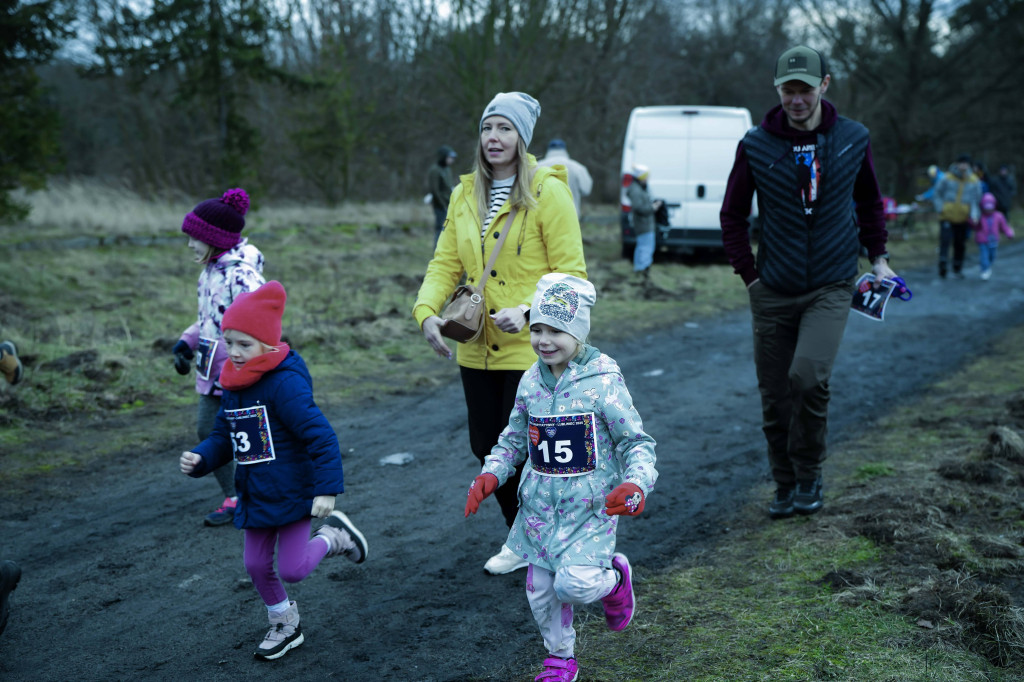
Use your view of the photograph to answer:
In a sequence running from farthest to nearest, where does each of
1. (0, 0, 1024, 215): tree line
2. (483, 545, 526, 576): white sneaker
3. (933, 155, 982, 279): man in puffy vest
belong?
(0, 0, 1024, 215): tree line
(933, 155, 982, 279): man in puffy vest
(483, 545, 526, 576): white sneaker

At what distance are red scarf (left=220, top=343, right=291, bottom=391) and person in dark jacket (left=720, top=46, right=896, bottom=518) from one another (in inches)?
98.5

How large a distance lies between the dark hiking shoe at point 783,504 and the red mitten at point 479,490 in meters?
2.40

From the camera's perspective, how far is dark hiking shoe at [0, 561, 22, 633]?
366 centimetres

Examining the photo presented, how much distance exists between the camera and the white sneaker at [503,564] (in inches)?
171

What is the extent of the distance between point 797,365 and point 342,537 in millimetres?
2433

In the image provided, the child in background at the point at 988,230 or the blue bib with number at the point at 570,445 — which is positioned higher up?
the blue bib with number at the point at 570,445

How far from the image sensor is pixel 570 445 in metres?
3.14

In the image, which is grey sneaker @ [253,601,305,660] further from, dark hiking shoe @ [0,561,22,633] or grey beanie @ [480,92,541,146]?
grey beanie @ [480,92,541,146]

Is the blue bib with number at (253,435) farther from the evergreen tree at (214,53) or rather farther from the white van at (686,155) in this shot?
the evergreen tree at (214,53)

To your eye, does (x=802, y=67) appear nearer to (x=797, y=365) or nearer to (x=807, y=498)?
(x=797, y=365)

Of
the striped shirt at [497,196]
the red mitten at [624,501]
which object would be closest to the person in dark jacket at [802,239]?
the striped shirt at [497,196]

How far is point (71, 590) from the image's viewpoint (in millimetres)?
4250

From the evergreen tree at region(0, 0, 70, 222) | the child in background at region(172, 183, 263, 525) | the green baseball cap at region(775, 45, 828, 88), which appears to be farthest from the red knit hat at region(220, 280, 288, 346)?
the evergreen tree at region(0, 0, 70, 222)

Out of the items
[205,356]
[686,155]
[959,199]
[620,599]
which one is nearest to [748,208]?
[620,599]
